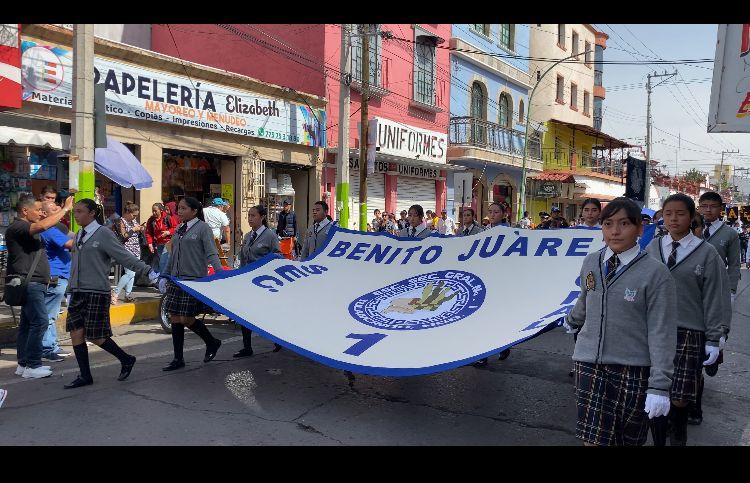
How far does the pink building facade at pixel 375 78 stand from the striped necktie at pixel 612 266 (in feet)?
50.2

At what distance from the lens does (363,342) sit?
5.31 meters

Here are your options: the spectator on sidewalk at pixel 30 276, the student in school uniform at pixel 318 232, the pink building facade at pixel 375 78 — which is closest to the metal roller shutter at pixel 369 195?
A: the pink building facade at pixel 375 78

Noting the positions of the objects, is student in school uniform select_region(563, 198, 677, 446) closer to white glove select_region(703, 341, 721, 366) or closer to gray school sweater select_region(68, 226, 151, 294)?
white glove select_region(703, 341, 721, 366)

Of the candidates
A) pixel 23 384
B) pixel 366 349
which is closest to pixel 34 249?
pixel 23 384

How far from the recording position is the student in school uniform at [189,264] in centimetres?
658

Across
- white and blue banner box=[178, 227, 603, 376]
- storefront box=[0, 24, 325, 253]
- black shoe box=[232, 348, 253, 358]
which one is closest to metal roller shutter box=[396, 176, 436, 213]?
storefront box=[0, 24, 325, 253]

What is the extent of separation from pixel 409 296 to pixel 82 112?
6.45 m

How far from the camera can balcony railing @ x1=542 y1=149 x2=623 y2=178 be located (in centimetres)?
3570

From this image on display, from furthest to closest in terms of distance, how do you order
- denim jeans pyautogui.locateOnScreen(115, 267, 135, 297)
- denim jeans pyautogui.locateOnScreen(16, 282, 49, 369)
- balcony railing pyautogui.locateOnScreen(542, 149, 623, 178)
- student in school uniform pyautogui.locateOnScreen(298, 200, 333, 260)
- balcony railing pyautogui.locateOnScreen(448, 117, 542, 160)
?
balcony railing pyautogui.locateOnScreen(542, 149, 623, 178), balcony railing pyautogui.locateOnScreen(448, 117, 542, 160), denim jeans pyautogui.locateOnScreen(115, 267, 135, 297), student in school uniform pyautogui.locateOnScreen(298, 200, 333, 260), denim jeans pyautogui.locateOnScreen(16, 282, 49, 369)

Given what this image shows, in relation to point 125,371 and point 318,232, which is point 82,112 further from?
point 125,371

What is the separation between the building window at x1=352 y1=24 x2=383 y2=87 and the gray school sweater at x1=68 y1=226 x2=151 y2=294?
1524 cm

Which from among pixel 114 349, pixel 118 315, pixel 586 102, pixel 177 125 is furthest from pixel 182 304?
pixel 586 102

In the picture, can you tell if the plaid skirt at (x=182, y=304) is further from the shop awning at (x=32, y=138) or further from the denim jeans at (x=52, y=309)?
the shop awning at (x=32, y=138)
